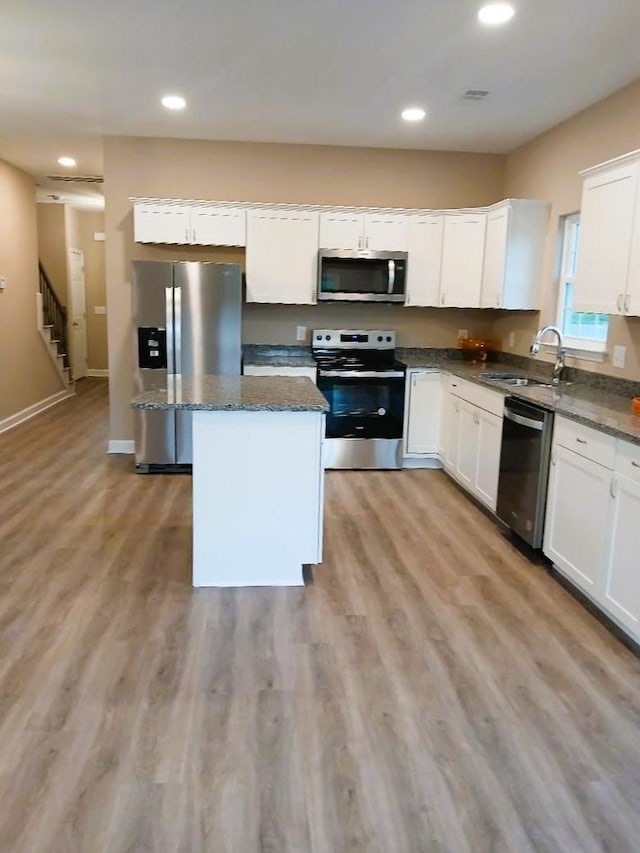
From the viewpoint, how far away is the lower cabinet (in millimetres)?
2725

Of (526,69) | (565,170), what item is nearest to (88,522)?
(526,69)

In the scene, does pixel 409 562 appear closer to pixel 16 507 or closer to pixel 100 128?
pixel 16 507

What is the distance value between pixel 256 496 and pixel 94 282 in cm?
873

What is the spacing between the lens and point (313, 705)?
2.32 m

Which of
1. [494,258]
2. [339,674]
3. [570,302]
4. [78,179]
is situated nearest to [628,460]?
[339,674]

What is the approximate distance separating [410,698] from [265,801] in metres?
0.71

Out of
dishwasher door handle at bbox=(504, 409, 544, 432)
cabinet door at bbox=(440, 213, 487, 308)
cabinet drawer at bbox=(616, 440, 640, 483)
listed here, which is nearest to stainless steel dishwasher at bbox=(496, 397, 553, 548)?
dishwasher door handle at bbox=(504, 409, 544, 432)

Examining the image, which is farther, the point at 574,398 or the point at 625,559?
the point at 574,398

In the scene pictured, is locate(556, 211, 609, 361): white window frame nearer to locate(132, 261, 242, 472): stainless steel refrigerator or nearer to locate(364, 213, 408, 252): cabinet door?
locate(364, 213, 408, 252): cabinet door

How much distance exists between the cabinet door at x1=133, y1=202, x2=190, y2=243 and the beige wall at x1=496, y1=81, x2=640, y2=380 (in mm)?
2804

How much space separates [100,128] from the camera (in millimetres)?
5215

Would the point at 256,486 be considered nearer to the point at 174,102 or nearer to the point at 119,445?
the point at 174,102

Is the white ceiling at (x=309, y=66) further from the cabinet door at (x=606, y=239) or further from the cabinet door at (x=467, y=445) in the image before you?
the cabinet door at (x=467, y=445)

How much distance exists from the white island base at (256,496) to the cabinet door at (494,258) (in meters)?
2.61
